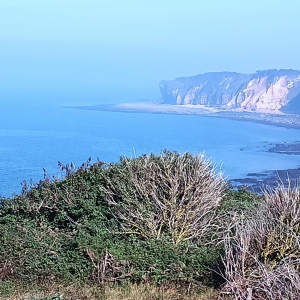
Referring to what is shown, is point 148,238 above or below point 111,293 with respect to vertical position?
above

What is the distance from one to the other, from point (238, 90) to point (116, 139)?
50634 millimetres

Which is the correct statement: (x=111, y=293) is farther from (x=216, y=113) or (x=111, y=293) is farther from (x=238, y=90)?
(x=238, y=90)

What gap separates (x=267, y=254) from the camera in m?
4.85

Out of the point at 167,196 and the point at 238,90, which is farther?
the point at 238,90

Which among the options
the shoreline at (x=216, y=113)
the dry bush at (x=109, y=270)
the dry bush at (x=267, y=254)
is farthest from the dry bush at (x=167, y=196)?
the shoreline at (x=216, y=113)

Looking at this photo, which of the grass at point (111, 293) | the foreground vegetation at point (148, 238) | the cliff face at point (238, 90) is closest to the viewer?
the foreground vegetation at point (148, 238)

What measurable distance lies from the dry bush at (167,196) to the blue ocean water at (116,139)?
64.8 ft

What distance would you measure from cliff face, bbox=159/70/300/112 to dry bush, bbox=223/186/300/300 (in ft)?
313

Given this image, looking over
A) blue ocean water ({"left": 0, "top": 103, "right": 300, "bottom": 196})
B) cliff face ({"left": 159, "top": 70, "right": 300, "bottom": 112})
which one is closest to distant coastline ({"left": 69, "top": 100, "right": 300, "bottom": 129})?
blue ocean water ({"left": 0, "top": 103, "right": 300, "bottom": 196})

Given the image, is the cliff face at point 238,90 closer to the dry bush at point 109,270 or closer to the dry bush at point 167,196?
the dry bush at point 167,196

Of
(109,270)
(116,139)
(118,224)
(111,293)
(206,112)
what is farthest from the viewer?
(206,112)

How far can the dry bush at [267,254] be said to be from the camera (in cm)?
420

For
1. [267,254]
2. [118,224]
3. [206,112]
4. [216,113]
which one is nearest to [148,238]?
[118,224]

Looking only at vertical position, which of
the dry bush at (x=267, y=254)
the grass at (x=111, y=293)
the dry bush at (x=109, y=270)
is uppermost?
the dry bush at (x=267, y=254)
